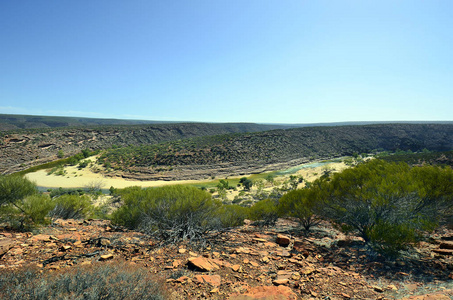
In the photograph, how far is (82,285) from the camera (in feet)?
9.36

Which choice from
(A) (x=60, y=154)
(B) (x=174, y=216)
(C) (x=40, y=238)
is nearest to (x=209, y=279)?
(B) (x=174, y=216)

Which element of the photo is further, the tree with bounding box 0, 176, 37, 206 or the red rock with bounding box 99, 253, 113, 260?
the tree with bounding box 0, 176, 37, 206

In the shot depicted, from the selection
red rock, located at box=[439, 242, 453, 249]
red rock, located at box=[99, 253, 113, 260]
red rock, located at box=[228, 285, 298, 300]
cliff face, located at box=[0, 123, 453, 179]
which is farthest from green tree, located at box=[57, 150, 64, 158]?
red rock, located at box=[439, 242, 453, 249]

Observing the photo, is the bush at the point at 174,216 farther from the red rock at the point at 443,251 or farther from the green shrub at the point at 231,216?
the red rock at the point at 443,251

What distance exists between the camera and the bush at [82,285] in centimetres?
255

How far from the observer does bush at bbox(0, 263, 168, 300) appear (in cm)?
255

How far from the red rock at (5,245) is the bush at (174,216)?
2.95 m

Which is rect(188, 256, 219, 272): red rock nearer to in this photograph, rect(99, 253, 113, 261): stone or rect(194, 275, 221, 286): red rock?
rect(194, 275, 221, 286): red rock

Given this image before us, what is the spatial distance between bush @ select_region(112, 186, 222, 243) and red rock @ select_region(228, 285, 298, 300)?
256cm

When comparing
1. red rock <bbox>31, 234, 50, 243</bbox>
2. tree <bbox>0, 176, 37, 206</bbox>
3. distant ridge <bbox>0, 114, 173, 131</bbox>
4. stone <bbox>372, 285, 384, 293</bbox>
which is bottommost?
stone <bbox>372, 285, 384, 293</bbox>

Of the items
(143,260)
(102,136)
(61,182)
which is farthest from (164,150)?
(143,260)

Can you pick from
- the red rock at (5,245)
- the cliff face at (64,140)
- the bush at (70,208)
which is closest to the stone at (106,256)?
the red rock at (5,245)

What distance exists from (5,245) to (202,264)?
4.59 meters

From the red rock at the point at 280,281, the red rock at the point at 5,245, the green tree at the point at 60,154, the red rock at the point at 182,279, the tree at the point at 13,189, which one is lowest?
the green tree at the point at 60,154
